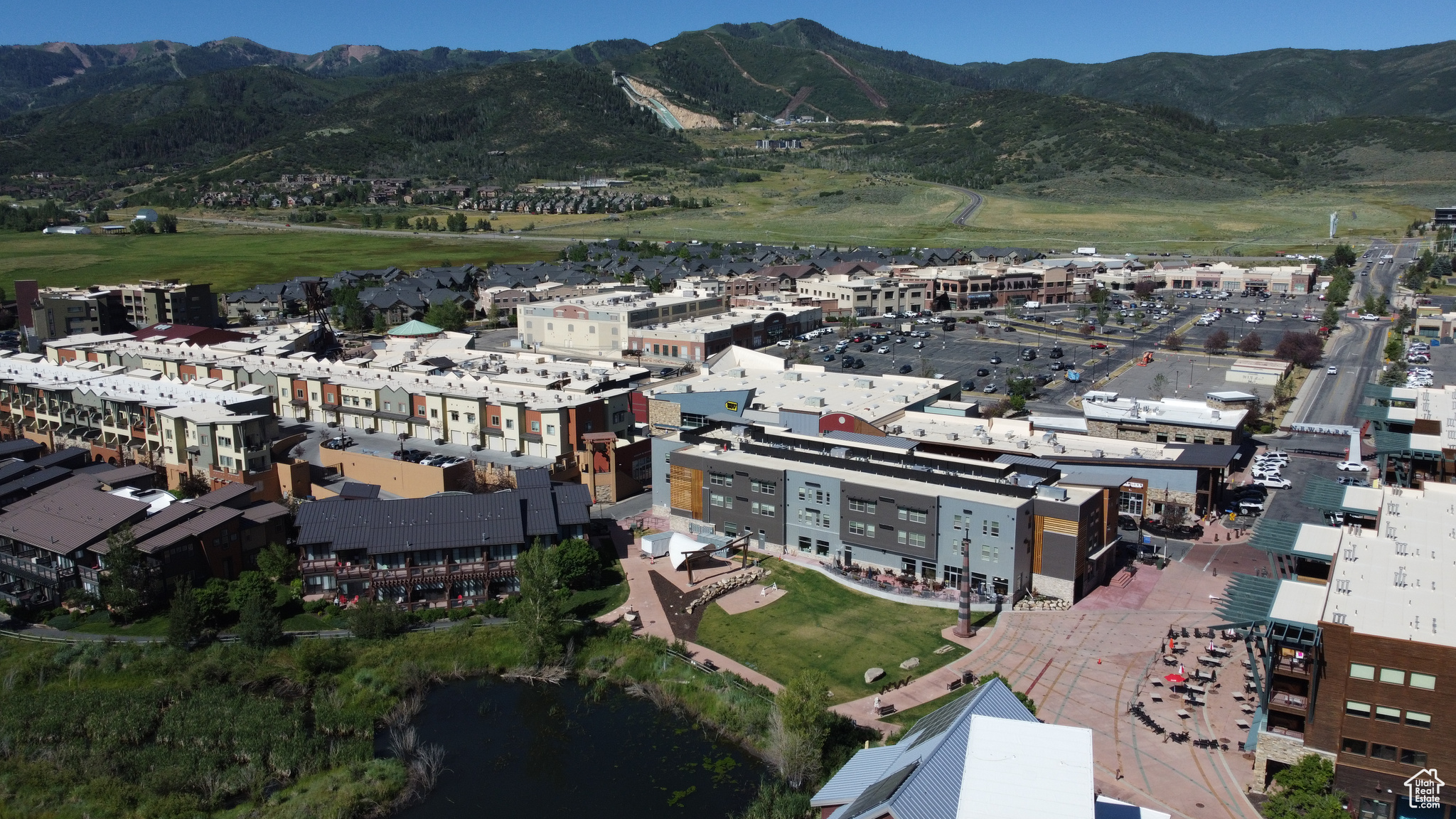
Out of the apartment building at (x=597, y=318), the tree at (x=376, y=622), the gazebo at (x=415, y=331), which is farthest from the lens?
the gazebo at (x=415, y=331)

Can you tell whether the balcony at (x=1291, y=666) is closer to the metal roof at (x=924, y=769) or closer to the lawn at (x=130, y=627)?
the metal roof at (x=924, y=769)

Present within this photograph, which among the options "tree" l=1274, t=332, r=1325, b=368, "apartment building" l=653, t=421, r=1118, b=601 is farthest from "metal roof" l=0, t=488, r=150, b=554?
"tree" l=1274, t=332, r=1325, b=368

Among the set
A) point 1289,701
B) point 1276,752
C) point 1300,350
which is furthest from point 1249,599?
point 1300,350

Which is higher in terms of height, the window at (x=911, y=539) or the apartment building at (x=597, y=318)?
the apartment building at (x=597, y=318)

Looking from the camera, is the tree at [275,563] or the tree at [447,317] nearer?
the tree at [275,563]

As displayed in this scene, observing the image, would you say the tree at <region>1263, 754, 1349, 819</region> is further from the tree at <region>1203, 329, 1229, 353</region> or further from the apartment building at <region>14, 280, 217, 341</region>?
the apartment building at <region>14, 280, 217, 341</region>

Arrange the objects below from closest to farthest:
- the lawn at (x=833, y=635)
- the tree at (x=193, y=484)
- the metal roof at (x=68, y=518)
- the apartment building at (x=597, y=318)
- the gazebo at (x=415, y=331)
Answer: the lawn at (x=833, y=635), the metal roof at (x=68, y=518), the tree at (x=193, y=484), the apartment building at (x=597, y=318), the gazebo at (x=415, y=331)

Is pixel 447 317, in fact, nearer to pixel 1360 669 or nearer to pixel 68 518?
pixel 68 518

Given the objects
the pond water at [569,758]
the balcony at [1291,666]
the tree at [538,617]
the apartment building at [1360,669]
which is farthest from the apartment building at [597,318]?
the balcony at [1291,666]
